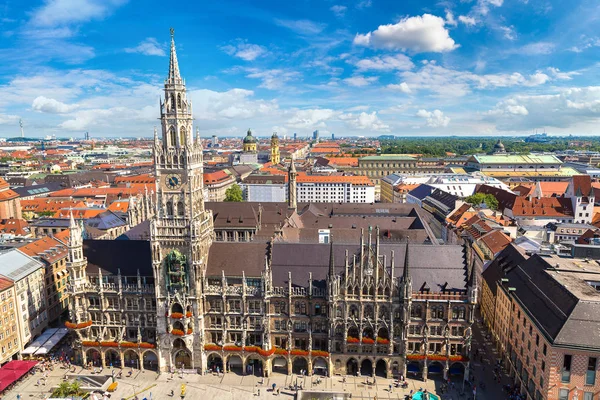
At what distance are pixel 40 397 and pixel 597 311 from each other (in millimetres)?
86241

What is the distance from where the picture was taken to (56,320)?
9956cm

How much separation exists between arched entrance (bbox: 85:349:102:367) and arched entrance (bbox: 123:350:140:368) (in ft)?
16.1

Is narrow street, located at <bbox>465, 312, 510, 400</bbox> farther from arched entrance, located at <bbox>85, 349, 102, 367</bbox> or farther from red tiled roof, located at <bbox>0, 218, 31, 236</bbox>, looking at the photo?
red tiled roof, located at <bbox>0, 218, 31, 236</bbox>

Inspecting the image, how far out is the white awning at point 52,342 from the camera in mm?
82438

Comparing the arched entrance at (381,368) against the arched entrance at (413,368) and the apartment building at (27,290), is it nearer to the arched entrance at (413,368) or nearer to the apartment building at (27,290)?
the arched entrance at (413,368)

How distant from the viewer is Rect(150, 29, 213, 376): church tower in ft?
249

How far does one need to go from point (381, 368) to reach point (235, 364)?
1059 inches

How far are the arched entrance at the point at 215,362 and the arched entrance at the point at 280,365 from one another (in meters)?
10.0

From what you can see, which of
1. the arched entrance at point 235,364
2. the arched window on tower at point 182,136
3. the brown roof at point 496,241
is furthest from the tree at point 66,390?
the brown roof at point 496,241

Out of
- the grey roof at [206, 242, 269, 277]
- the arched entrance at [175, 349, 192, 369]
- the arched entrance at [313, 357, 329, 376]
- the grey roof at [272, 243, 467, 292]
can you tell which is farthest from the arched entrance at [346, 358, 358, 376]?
the arched entrance at [175, 349, 192, 369]

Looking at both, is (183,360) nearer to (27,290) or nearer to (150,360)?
(150,360)

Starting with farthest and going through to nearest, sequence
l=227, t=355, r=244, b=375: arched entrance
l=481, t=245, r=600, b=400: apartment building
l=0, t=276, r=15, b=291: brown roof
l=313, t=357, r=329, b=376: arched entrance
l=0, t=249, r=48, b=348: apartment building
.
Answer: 1. l=0, t=249, r=48, b=348: apartment building
2. l=0, t=276, r=15, b=291: brown roof
3. l=227, t=355, r=244, b=375: arched entrance
4. l=313, t=357, r=329, b=376: arched entrance
5. l=481, t=245, r=600, b=400: apartment building

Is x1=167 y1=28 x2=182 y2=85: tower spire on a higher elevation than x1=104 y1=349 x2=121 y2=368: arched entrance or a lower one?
higher

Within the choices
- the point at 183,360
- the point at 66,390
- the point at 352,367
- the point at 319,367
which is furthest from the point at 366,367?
the point at 66,390
